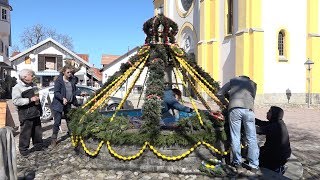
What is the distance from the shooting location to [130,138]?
6297 mm

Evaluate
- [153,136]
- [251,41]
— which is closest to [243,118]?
[153,136]

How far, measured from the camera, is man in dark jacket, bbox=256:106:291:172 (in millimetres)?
5824

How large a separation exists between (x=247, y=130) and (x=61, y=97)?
4261 millimetres

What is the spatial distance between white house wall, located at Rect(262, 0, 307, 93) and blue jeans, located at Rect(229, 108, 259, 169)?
17189mm

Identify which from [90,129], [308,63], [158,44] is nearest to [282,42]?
[308,63]

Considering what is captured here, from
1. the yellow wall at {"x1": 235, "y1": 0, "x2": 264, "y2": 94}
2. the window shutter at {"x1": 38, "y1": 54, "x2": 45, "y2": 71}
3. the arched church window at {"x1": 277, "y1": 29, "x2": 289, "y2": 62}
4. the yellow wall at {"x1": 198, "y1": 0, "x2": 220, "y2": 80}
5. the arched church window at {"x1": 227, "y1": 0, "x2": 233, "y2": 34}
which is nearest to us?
the yellow wall at {"x1": 235, "y1": 0, "x2": 264, "y2": 94}

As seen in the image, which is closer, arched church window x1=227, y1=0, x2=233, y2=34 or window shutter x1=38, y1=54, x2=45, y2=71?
arched church window x1=227, y1=0, x2=233, y2=34

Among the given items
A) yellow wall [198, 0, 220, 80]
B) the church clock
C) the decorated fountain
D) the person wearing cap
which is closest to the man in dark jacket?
the decorated fountain

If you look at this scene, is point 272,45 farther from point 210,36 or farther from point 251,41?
point 210,36

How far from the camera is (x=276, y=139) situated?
5855 mm

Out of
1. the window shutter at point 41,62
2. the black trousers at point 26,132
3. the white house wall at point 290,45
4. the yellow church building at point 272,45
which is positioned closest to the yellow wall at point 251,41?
the yellow church building at point 272,45

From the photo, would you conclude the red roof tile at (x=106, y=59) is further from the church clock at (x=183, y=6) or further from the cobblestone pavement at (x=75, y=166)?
the cobblestone pavement at (x=75, y=166)

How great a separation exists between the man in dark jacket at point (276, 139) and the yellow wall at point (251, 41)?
53.6ft

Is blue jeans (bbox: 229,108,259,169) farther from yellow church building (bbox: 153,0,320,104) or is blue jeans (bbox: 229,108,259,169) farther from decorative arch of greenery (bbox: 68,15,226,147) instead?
yellow church building (bbox: 153,0,320,104)
